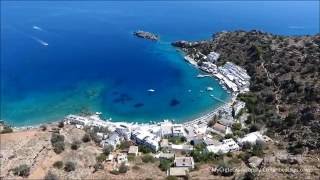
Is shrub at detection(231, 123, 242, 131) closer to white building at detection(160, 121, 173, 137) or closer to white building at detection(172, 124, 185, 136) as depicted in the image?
white building at detection(172, 124, 185, 136)

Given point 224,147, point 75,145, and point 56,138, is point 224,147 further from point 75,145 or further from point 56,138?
point 56,138

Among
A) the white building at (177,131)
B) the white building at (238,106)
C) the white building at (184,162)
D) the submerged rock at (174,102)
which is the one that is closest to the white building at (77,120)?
the white building at (177,131)

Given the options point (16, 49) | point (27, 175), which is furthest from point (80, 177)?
point (16, 49)

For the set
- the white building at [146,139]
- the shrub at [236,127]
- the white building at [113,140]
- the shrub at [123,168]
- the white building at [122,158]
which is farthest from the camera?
the shrub at [236,127]

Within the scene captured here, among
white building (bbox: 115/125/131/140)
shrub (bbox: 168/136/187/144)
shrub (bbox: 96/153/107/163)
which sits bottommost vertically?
shrub (bbox: 96/153/107/163)

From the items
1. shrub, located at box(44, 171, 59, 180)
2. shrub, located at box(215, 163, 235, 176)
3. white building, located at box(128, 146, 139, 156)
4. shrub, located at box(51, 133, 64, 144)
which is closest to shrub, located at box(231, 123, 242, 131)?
white building, located at box(128, 146, 139, 156)

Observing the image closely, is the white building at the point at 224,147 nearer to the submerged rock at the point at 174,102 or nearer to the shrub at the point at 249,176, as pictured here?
the shrub at the point at 249,176
